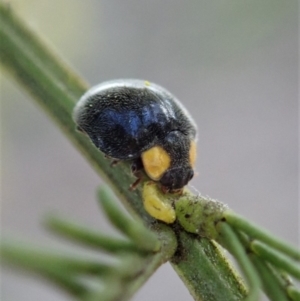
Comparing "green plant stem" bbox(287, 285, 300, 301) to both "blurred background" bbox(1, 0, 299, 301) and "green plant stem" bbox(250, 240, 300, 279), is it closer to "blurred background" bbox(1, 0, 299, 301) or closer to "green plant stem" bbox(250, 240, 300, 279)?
"green plant stem" bbox(250, 240, 300, 279)

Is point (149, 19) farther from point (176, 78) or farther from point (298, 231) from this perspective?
point (298, 231)

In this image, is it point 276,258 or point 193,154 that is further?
point 193,154

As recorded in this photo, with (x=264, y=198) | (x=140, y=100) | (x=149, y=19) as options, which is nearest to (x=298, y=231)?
(x=264, y=198)

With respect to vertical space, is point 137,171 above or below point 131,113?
below

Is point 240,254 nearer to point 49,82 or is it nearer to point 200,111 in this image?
point 49,82

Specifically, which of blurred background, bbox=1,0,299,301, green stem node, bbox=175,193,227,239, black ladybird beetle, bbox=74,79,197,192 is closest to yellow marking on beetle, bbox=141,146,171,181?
black ladybird beetle, bbox=74,79,197,192

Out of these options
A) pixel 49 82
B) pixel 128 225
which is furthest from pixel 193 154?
pixel 128 225
